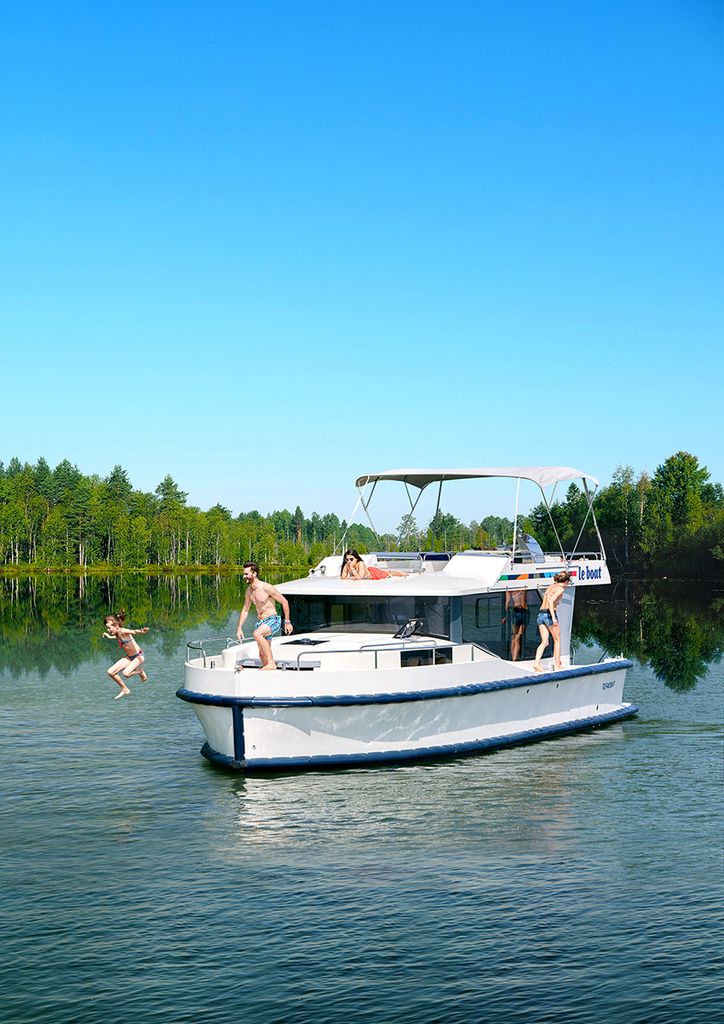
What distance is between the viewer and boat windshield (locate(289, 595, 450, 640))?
2305 cm

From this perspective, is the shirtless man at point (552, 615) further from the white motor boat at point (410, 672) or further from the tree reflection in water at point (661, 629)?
the tree reflection in water at point (661, 629)

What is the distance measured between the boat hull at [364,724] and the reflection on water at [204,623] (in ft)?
39.2

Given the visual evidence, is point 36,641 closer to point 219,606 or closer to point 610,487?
point 219,606

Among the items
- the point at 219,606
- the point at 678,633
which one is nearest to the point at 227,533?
the point at 219,606

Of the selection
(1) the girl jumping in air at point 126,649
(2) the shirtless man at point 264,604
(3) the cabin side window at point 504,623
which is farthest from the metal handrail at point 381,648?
(1) the girl jumping in air at point 126,649

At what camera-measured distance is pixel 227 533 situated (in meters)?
171

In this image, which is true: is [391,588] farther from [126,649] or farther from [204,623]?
[204,623]

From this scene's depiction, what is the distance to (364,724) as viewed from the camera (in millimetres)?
20203

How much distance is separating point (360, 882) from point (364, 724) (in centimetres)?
615

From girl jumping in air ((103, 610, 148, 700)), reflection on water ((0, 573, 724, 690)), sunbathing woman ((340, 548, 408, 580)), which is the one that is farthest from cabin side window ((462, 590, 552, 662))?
reflection on water ((0, 573, 724, 690))

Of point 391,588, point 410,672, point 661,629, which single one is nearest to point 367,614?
point 391,588

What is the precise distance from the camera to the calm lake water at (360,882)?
1095 cm

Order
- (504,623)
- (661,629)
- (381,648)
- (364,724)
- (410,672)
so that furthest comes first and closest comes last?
(661,629), (504,623), (381,648), (410,672), (364,724)

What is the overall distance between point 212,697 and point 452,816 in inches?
199
